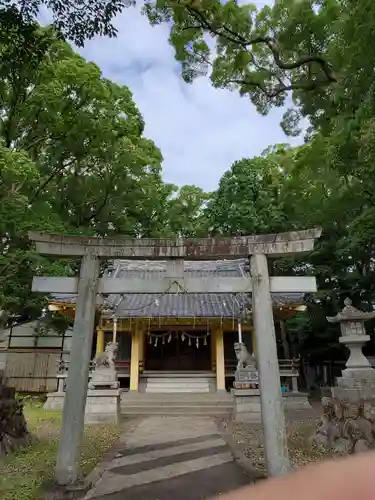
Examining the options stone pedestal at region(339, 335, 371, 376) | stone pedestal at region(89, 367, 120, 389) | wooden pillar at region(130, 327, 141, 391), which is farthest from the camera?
wooden pillar at region(130, 327, 141, 391)

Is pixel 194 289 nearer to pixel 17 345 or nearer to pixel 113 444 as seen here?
pixel 113 444

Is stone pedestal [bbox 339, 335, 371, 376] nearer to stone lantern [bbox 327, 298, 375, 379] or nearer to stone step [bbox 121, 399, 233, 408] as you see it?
stone lantern [bbox 327, 298, 375, 379]

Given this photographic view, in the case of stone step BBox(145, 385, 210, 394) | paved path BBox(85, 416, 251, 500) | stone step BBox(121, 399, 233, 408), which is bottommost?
paved path BBox(85, 416, 251, 500)

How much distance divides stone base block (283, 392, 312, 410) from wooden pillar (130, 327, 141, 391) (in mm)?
5894

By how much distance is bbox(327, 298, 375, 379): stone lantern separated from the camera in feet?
A: 28.1

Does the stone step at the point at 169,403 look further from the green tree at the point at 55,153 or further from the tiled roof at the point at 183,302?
the green tree at the point at 55,153

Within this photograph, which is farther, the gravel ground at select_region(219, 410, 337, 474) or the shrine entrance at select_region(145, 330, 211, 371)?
the shrine entrance at select_region(145, 330, 211, 371)

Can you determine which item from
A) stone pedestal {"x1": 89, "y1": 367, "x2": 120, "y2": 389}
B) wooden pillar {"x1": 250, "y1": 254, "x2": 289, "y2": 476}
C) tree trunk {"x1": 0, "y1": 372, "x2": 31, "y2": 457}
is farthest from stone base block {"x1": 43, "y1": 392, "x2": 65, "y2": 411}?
wooden pillar {"x1": 250, "y1": 254, "x2": 289, "y2": 476}

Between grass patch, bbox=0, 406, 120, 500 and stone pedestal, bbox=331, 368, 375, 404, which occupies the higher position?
stone pedestal, bbox=331, 368, 375, 404

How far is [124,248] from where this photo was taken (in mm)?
Result: 5805

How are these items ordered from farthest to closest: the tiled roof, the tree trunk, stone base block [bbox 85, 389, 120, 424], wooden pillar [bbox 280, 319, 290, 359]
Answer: wooden pillar [bbox 280, 319, 290, 359], the tiled roof, stone base block [bbox 85, 389, 120, 424], the tree trunk

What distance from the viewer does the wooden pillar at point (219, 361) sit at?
14445mm

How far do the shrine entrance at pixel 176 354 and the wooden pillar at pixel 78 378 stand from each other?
435 inches

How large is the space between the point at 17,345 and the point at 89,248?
1516 cm
